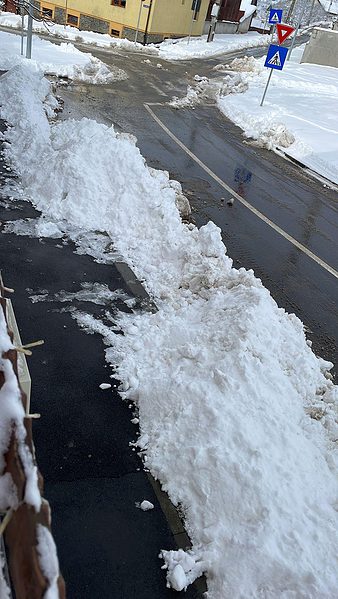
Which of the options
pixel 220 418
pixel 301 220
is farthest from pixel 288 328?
pixel 301 220

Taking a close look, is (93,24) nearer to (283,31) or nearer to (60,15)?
(60,15)

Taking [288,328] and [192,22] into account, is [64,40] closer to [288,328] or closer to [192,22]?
[192,22]

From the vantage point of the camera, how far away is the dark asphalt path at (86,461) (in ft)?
11.7

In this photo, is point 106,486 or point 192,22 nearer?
point 106,486

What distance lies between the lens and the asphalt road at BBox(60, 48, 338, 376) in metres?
8.14

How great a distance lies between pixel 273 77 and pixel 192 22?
15.1m

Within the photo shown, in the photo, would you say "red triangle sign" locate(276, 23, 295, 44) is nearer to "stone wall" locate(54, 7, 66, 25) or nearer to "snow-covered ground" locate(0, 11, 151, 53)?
"snow-covered ground" locate(0, 11, 151, 53)

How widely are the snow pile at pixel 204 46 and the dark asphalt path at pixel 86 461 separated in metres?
28.8

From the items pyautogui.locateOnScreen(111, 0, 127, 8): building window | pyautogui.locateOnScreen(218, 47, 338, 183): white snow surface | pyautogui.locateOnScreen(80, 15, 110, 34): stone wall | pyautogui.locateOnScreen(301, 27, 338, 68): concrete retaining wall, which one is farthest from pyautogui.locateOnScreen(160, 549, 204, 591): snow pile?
pyautogui.locateOnScreen(80, 15, 110, 34): stone wall

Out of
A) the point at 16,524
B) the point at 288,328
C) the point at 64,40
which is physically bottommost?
the point at 64,40

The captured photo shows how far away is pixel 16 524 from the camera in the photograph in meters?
1.68

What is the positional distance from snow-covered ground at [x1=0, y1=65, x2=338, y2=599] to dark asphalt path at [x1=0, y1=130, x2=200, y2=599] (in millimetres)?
170

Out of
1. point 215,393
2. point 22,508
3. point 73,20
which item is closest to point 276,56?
point 215,393

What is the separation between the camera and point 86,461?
4344 mm
